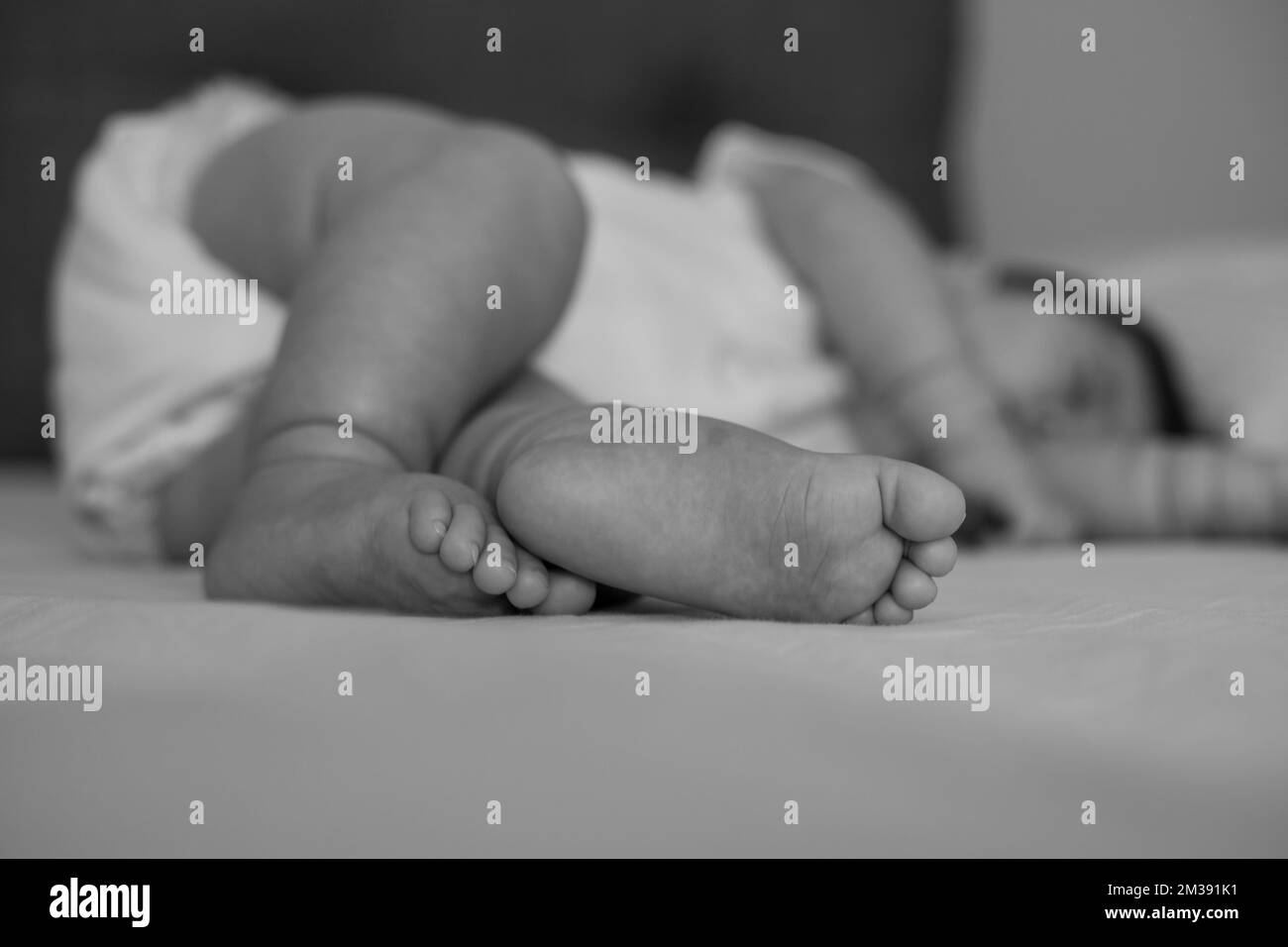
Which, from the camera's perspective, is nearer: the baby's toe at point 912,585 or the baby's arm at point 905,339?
the baby's toe at point 912,585

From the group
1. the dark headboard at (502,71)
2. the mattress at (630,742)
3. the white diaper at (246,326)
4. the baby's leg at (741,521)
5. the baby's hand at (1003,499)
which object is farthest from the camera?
the dark headboard at (502,71)

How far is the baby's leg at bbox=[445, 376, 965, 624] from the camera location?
1.77 feet

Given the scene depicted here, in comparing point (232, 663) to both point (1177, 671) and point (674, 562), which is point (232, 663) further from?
point (1177, 671)

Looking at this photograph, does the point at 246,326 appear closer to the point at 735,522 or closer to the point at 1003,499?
the point at 735,522

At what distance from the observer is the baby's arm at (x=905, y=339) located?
1.08 m

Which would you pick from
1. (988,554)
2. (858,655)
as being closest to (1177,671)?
(858,655)

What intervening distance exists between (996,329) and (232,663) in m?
0.97

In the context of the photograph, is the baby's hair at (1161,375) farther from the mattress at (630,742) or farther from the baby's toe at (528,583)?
the baby's toe at (528,583)

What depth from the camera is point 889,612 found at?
1.90 ft

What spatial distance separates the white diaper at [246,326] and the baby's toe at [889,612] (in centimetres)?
42

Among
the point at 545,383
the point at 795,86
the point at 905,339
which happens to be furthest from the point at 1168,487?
the point at 795,86

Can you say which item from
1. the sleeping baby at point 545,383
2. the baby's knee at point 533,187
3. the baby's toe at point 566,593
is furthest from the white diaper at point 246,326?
the baby's toe at point 566,593

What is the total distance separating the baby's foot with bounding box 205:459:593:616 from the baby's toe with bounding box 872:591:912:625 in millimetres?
148

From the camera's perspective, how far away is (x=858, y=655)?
503 millimetres
